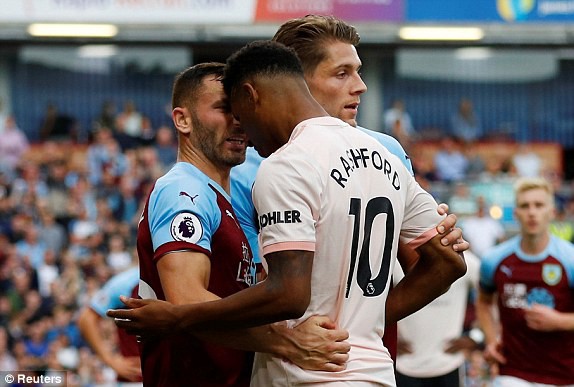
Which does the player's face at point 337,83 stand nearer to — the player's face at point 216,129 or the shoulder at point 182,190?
the player's face at point 216,129

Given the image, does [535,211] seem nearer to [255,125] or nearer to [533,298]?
[533,298]

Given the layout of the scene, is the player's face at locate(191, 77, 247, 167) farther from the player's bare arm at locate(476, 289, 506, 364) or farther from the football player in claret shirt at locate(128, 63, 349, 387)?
the player's bare arm at locate(476, 289, 506, 364)

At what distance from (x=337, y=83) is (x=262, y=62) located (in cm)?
67

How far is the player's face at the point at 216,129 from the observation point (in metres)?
4.32

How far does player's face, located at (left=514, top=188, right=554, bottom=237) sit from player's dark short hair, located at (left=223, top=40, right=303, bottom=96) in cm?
477

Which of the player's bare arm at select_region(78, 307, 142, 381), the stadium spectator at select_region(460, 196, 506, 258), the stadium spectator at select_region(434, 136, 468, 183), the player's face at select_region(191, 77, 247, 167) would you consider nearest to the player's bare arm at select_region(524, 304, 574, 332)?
the player's bare arm at select_region(78, 307, 142, 381)

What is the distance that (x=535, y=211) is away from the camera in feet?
27.6

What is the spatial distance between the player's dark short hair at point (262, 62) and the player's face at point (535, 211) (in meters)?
4.77

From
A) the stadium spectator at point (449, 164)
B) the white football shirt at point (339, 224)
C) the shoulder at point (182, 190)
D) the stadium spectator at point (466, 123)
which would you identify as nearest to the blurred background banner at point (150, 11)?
the stadium spectator at point (449, 164)

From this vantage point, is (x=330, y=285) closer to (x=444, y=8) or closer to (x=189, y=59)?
(x=444, y=8)

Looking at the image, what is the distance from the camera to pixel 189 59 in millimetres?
21828

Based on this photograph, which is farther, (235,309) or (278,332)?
(278,332)

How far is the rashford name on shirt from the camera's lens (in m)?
3.75

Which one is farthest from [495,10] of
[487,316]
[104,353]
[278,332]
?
[278,332]
